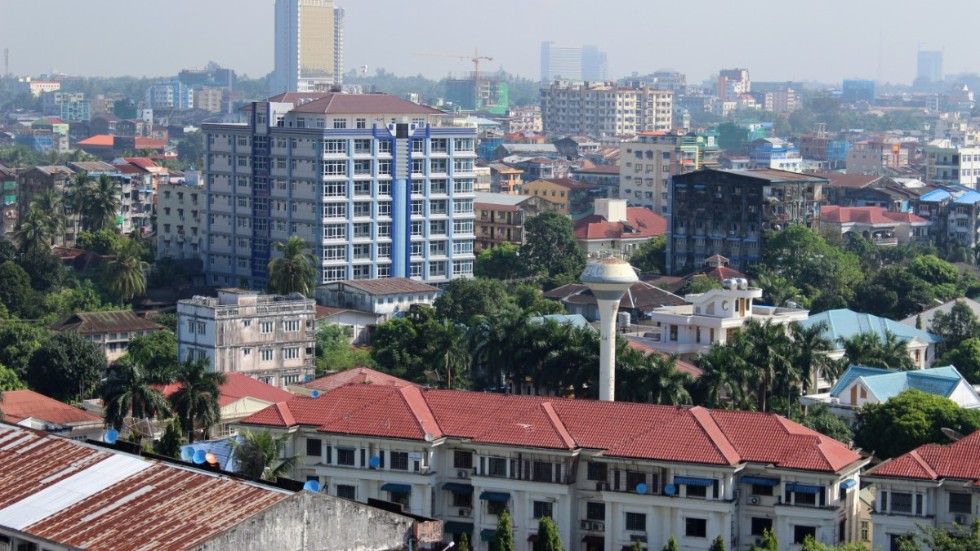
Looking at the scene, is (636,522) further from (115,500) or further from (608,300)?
(115,500)

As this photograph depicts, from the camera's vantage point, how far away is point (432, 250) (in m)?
98.0

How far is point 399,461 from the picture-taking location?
158 feet

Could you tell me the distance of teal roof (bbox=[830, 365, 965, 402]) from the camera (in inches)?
2414

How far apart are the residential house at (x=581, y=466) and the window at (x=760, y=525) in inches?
0.9

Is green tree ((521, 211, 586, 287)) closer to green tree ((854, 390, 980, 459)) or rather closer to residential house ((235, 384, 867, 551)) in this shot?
green tree ((854, 390, 980, 459))

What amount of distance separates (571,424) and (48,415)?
843 inches

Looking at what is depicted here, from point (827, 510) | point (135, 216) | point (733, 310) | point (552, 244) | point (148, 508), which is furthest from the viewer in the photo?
point (135, 216)

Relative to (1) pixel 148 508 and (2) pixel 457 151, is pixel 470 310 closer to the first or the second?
(2) pixel 457 151

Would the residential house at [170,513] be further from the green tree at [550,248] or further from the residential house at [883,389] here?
the green tree at [550,248]

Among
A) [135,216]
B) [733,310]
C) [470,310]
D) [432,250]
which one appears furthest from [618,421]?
[135,216]

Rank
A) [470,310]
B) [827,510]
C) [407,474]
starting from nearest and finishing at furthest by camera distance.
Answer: [827,510] → [407,474] → [470,310]

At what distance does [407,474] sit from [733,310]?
1067 inches

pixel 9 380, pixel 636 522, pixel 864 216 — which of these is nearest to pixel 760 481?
pixel 636 522

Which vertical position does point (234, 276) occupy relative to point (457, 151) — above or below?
below
